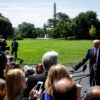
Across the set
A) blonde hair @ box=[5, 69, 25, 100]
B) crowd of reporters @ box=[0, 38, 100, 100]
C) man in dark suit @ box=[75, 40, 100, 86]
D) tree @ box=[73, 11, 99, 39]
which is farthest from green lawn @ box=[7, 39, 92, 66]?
tree @ box=[73, 11, 99, 39]

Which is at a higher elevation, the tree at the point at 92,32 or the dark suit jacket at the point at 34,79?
the dark suit jacket at the point at 34,79

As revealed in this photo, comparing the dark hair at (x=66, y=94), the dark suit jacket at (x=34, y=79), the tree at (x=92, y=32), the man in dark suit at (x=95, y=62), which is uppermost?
the dark hair at (x=66, y=94)

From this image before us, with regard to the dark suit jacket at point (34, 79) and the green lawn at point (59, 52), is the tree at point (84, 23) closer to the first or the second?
the green lawn at point (59, 52)

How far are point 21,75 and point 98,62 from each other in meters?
6.32

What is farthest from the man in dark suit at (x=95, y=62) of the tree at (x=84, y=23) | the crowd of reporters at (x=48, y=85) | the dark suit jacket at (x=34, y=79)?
the tree at (x=84, y=23)

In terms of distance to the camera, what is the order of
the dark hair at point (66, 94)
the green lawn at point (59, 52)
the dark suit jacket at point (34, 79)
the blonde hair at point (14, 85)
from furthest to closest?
the green lawn at point (59, 52) < the dark suit jacket at point (34, 79) < the blonde hair at point (14, 85) < the dark hair at point (66, 94)

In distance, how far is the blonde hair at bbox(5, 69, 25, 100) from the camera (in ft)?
15.2

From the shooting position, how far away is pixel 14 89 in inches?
184

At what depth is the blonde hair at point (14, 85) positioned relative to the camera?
4.64 m

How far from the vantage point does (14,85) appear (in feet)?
15.4

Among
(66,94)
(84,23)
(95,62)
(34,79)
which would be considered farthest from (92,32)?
(66,94)

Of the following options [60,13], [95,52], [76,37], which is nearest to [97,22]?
[76,37]

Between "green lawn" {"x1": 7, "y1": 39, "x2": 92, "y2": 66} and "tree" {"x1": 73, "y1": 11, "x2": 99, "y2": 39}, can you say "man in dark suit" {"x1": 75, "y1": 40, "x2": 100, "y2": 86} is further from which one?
"tree" {"x1": 73, "y1": 11, "x2": 99, "y2": 39}

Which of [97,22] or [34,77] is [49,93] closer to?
[34,77]
